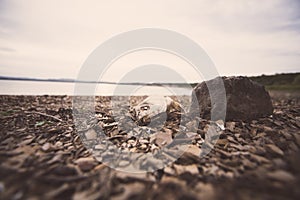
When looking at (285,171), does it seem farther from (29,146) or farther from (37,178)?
(29,146)

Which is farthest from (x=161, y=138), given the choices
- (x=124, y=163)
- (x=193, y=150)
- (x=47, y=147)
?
(x=47, y=147)

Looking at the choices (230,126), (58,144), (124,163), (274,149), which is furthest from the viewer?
(230,126)

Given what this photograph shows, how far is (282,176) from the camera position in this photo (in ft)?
4.24

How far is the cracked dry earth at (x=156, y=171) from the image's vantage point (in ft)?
4.05

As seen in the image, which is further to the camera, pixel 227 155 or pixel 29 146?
pixel 29 146

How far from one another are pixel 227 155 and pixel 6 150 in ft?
7.27

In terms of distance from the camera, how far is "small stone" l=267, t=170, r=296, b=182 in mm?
1253

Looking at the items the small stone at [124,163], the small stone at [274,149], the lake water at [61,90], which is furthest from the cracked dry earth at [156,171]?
the lake water at [61,90]

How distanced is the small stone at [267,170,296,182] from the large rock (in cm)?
157

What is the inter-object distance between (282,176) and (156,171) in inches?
36.8

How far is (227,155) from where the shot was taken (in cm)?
182

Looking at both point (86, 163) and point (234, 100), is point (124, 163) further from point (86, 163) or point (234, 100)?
point (234, 100)

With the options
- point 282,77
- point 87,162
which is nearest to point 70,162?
point 87,162

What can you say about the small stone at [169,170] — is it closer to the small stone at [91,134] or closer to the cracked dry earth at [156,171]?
the cracked dry earth at [156,171]
